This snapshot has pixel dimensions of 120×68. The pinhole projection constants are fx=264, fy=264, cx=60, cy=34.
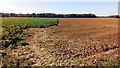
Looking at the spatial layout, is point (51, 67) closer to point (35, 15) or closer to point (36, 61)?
point (36, 61)

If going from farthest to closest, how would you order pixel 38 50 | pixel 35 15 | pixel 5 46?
pixel 35 15
pixel 5 46
pixel 38 50

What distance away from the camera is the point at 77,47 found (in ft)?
50.1

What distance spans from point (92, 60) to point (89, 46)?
3.74 metres

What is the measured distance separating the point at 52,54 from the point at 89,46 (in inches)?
112

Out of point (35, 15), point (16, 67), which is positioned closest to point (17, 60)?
point (16, 67)

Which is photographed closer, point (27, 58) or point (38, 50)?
point (27, 58)

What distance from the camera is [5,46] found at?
54.6ft

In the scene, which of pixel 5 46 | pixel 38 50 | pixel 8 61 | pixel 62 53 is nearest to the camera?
pixel 8 61

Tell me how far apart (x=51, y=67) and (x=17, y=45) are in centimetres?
635

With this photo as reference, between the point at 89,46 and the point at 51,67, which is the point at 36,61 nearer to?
the point at 51,67

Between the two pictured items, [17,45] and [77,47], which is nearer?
[77,47]

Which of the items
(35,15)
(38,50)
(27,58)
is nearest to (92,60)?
(27,58)

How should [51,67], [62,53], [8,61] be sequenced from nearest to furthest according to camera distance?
[51,67], [8,61], [62,53]

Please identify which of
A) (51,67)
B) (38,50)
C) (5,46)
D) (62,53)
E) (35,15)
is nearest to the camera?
(51,67)
